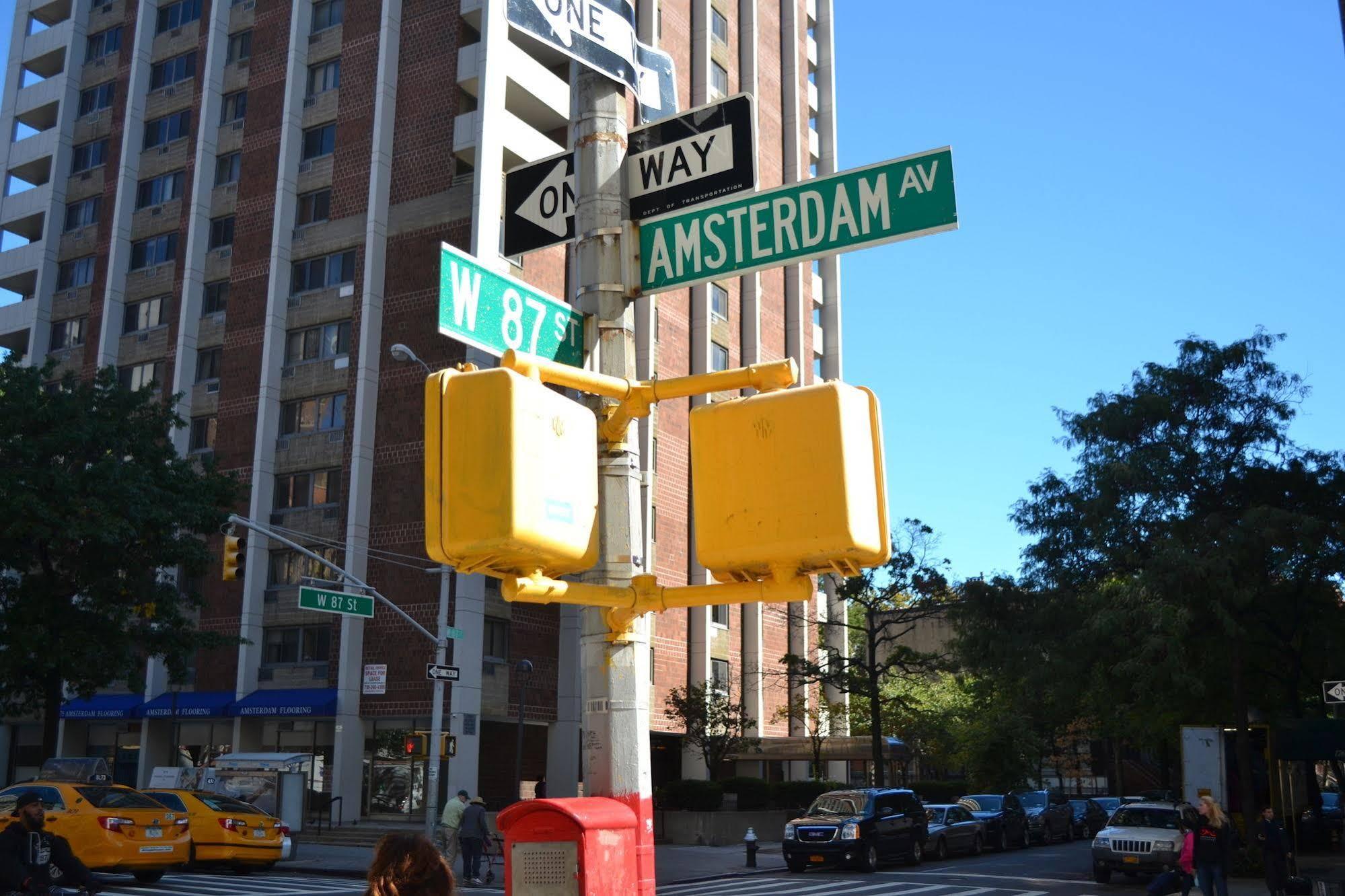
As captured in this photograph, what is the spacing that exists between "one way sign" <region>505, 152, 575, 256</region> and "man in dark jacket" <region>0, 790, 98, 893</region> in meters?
8.65

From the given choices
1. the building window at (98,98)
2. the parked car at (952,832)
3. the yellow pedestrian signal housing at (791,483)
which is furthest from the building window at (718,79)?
the yellow pedestrian signal housing at (791,483)

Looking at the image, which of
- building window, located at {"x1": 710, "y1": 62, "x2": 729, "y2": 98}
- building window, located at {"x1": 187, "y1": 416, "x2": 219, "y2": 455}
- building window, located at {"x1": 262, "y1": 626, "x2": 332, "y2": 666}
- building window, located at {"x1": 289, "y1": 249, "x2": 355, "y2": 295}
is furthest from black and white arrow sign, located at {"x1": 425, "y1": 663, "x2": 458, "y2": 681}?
building window, located at {"x1": 710, "y1": 62, "x2": 729, "y2": 98}

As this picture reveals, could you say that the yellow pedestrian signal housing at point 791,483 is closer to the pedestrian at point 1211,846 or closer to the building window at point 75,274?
the pedestrian at point 1211,846

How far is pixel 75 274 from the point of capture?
179 feet

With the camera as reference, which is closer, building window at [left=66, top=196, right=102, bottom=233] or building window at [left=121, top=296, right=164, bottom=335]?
building window at [left=121, top=296, right=164, bottom=335]

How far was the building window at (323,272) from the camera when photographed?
151 feet

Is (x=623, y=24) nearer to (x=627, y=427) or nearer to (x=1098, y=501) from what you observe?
(x=627, y=427)

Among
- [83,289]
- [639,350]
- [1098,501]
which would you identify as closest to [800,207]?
[1098,501]

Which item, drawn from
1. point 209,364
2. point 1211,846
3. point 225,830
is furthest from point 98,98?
point 1211,846

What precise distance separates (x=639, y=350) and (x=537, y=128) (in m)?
8.93

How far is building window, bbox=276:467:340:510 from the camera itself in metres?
44.6

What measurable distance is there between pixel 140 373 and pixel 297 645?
14565mm

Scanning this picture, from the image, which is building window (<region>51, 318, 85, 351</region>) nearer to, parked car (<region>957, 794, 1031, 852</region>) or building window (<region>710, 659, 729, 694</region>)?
building window (<region>710, 659, 729, 694</region>)

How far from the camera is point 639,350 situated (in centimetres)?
4838
